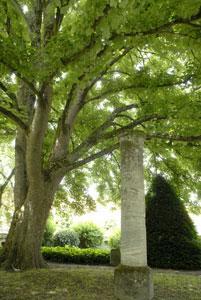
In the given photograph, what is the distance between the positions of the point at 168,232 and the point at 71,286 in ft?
22.0

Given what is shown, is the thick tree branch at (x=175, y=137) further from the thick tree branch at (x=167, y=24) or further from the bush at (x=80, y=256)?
the bush at (x=80, y=256)

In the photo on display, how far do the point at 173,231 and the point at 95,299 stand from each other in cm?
750

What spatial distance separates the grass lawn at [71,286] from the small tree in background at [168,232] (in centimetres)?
363

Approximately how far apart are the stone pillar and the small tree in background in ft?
20.6

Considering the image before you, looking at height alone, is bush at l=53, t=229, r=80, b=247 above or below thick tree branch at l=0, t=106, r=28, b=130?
below

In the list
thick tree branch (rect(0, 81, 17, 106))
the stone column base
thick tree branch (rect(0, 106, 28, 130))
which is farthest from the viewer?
thick tree branch (rect(0, 81, 17, 106))

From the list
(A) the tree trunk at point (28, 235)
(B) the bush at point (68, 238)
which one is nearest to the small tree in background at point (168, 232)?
(A) the tree trunk at point (28, 235)

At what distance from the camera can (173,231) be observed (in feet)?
44.3

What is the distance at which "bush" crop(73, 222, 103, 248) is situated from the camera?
61.8 ft

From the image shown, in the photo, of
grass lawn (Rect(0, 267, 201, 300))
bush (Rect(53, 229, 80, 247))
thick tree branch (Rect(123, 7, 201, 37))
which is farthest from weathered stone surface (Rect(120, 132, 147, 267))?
bush (Rect(53, 229, 80, 247))

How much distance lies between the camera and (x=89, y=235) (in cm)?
1891

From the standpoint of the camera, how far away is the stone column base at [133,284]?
686 cm

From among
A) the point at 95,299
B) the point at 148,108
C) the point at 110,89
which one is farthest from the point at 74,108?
the point at 95,299

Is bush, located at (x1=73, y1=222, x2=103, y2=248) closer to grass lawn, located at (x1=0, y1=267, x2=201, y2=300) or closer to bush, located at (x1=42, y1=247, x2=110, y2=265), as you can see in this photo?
bush, located at (x1=42, y1=247, x2=110, y2=265)
